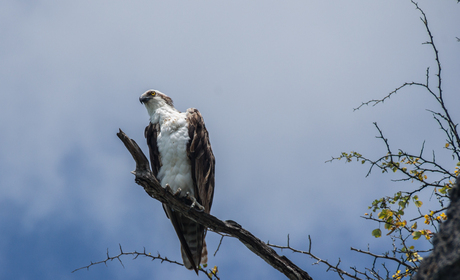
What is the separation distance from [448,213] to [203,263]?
12.2 ft

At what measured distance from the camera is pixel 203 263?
199 inches

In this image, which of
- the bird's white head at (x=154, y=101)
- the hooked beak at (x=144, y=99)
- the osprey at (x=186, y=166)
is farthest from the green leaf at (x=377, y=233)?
the hooked beak at (x=144, y=99)

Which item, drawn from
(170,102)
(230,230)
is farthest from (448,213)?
(170,102)

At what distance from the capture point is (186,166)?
5.10m

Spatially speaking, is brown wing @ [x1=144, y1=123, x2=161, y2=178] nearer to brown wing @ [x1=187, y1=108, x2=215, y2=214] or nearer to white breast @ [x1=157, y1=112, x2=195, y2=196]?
white breast @ [x1=157, y1=112, x2=195, y2=196]

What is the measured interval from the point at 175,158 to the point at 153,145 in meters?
0.51

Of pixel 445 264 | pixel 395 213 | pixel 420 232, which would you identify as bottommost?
pixel 445 264

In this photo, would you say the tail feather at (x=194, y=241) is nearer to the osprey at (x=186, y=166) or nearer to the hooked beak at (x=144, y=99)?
the osprey at (x=186, y=166)

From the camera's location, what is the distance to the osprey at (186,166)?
505 cm

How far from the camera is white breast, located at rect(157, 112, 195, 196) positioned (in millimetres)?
5051

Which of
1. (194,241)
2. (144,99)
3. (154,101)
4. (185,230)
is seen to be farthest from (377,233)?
(144,99)

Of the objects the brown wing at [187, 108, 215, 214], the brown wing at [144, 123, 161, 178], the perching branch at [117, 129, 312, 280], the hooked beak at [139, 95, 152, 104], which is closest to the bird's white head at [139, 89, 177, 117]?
the hooked beak at [139, 95, 152, 104]

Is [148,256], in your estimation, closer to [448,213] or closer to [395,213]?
[395,213]

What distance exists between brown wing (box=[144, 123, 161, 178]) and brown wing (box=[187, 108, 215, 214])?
504mm
